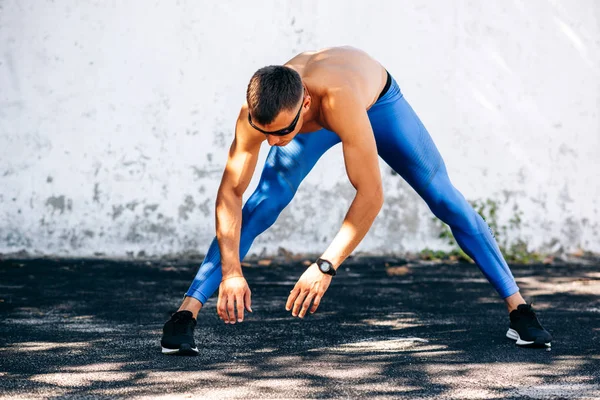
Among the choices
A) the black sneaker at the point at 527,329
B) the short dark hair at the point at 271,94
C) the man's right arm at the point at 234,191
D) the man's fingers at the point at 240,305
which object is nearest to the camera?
the short dark hair at the point at 271,94

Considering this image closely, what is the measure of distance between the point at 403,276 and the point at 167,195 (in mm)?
2393

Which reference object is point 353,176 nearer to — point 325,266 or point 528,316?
point 325,266

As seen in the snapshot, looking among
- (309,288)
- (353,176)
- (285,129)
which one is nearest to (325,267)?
(309,288)

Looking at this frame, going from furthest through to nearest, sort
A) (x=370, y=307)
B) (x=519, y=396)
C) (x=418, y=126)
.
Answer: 1. (x=370, y=307)
2. (x=418, y=126)
3. (x=519, y=396)

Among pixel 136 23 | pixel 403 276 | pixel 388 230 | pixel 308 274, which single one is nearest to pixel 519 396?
pixel 308 274

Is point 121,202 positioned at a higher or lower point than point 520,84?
lower

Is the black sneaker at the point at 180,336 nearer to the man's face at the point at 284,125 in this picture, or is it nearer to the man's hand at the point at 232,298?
the man's hand at the point at 232,298

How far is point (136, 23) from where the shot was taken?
27.7 feet

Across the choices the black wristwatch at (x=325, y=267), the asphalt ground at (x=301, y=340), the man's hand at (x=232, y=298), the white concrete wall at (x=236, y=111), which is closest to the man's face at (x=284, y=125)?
the black wristwatch at (x=325, y=267)

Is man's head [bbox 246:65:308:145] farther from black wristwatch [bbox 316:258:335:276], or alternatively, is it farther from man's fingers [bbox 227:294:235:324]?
man's fingers [bbox 227:294:235:324]

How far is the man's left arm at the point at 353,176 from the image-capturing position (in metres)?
3.56

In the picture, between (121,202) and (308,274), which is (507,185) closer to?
(121,202)

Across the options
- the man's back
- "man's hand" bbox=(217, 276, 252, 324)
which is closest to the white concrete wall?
the man's back

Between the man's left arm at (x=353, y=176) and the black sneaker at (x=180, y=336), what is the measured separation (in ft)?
2.48
